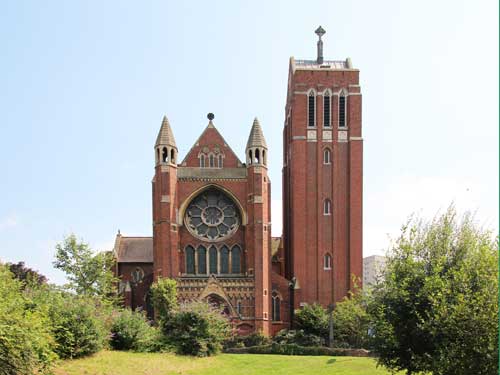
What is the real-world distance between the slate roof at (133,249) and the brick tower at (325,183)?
1727 centimetres

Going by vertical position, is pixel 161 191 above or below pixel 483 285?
above

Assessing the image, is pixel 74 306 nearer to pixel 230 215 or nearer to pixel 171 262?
pixel 171 262

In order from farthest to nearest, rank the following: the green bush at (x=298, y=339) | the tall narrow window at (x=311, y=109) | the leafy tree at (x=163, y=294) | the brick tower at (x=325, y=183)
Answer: the tall narrow window at (x=311, y=109)
the brick tower at (x=325, y=183)
the leafy tree at (x=163, y=294)
the green bush at (x=298, y=339)

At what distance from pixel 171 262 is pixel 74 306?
1970cm

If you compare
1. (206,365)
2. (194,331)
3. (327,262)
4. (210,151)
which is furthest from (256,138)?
(206,365)

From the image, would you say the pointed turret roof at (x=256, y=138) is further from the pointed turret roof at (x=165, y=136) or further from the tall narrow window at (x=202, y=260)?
the tall narrow window at (x=202, y=260)

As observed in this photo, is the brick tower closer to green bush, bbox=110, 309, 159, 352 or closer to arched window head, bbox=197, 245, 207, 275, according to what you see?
arched window head, bbox=197, 245, 207, 275

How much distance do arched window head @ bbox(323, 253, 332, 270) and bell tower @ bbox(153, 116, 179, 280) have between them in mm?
13642

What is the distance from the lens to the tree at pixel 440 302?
2127cm

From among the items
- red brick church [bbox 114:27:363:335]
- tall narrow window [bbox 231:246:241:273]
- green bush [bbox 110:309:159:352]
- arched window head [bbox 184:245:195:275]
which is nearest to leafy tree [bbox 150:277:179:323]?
red brick church [bbox 114:27:363:335]

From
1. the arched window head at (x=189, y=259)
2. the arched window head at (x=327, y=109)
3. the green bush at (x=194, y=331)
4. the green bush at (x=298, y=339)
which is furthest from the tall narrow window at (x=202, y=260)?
the arched window head at (x=327, y=109)

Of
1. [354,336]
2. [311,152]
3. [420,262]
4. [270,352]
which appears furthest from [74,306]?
[311,152]

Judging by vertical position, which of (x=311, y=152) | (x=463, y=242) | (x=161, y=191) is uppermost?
(x=311, y=152)

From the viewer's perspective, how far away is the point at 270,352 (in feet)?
144
